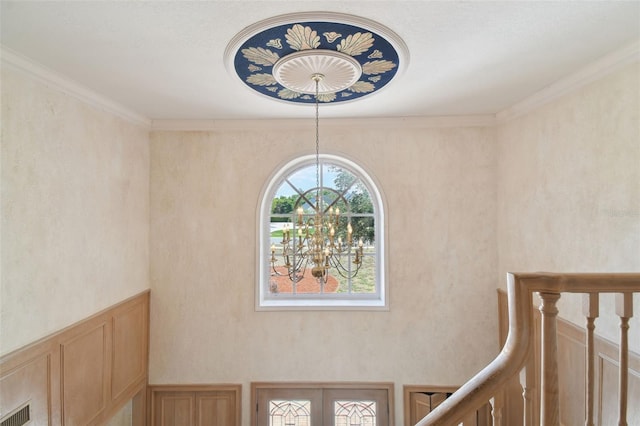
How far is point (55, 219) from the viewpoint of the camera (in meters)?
1.93

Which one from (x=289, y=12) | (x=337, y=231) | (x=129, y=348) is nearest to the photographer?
(x=289, y=12)

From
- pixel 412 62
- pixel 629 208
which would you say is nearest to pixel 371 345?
pixel 629 208

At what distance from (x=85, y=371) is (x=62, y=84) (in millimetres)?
2111

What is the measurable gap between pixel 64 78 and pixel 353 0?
202 centimetres

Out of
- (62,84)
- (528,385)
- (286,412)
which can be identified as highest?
(62,84)

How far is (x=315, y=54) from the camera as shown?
1.59 metres

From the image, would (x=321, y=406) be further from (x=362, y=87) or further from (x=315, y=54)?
(x=315, y=54)

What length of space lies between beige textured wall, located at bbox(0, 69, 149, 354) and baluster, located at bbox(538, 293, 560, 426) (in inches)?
102

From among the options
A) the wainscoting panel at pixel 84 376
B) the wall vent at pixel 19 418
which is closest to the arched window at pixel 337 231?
the wainscoting panel at pixel 84 376

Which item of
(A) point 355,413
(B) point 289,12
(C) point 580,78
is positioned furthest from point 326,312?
(C) point 580,78

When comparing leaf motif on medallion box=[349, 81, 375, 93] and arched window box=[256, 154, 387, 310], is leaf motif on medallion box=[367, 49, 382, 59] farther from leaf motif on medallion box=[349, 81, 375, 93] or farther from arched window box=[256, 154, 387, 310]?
arched window box=[256, 154, 387, 310]

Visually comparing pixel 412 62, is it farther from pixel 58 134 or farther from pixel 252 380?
pixel 252 380

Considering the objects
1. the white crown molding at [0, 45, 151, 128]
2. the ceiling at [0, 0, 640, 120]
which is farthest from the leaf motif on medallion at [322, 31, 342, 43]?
the white crown molding at [0, 45, 151, 128]

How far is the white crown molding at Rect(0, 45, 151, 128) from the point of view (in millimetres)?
1661
